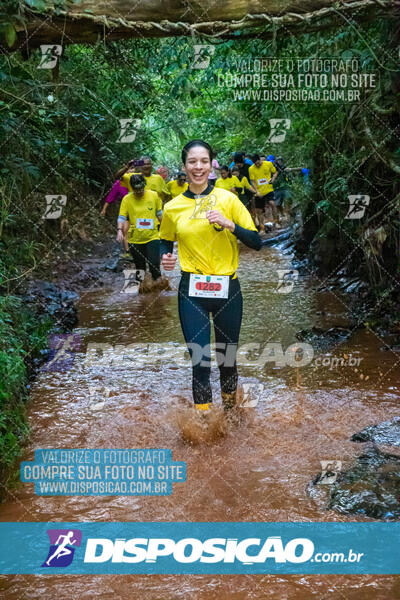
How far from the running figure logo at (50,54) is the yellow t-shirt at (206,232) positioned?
2187 mm

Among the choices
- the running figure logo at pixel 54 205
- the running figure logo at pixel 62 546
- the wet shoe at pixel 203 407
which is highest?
the running figure logo at pixel 54 205

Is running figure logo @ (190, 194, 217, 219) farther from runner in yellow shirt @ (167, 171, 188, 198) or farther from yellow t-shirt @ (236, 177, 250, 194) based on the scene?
yellow t-shirt @ (236, 177, 250, 194)

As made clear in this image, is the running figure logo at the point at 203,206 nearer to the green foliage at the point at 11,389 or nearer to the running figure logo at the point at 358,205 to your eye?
the green foliage at the point at 11,389

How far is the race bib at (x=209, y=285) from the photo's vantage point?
429 cm

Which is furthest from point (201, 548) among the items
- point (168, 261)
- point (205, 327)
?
point (168, 261)

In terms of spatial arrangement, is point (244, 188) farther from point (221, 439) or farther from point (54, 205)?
point (221, 439)

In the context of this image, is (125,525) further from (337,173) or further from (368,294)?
(337,173)

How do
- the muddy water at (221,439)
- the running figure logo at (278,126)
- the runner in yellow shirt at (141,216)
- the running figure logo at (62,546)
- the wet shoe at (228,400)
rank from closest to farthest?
the muddy water at (221,439), the running figure logo at (62,546), the wet shoe at (228,400), the runner in yellow shirt at (141,216), the running figure logo at (278,126)

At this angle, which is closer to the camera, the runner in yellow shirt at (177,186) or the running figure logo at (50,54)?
the running figure logo at (50,54)

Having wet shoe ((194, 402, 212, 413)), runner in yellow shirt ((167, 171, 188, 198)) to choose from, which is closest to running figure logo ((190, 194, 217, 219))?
wet shoe ((194, 402, 212, 413))

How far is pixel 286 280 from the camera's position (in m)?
10.4

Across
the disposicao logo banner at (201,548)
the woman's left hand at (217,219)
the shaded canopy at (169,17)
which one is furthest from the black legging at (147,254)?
the disposicao logo banner at (201,548)

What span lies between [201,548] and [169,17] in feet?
13.8

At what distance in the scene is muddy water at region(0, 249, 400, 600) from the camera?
2.90 m
